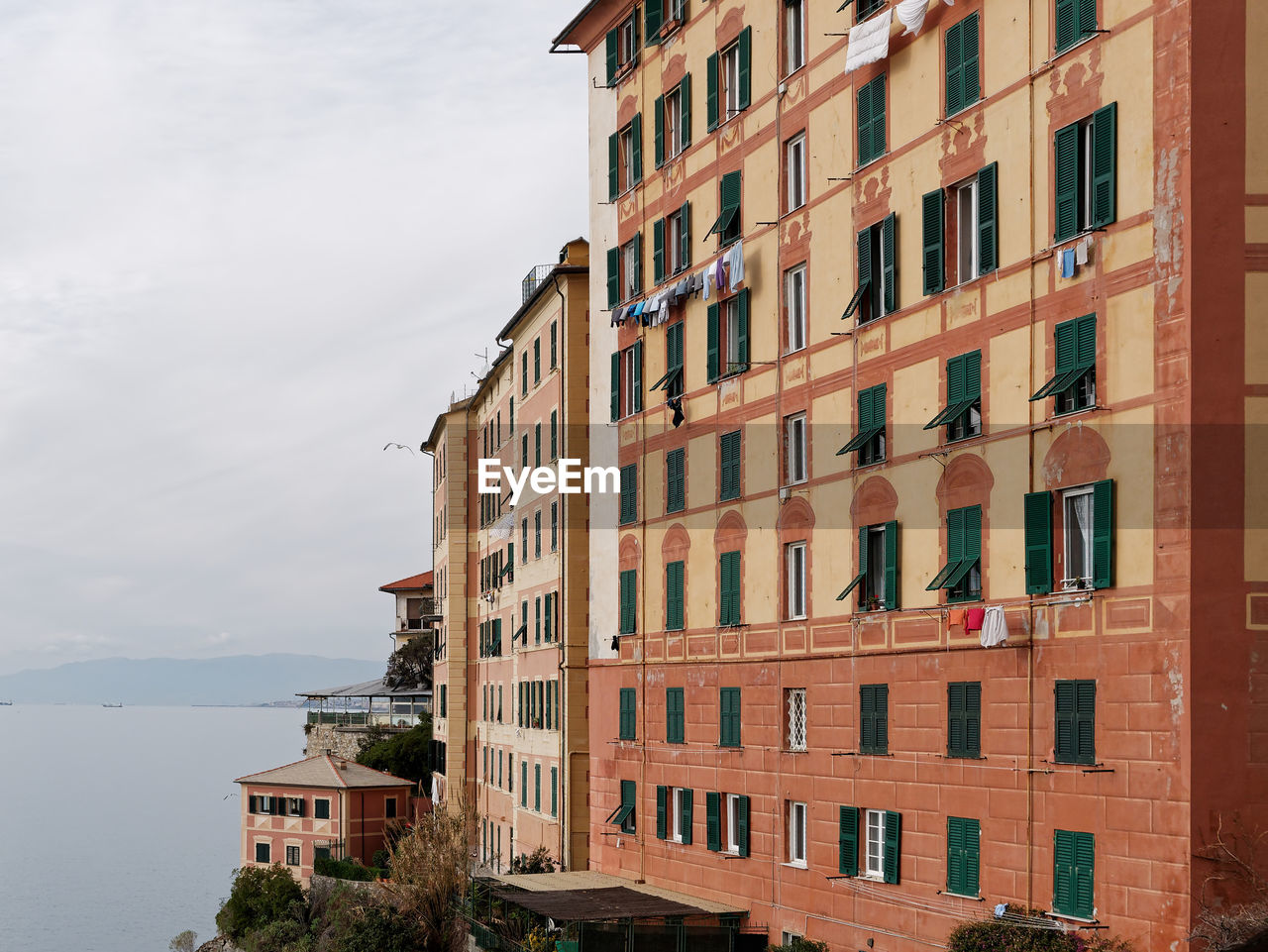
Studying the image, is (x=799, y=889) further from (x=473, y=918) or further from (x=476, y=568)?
(x=476, y=568)

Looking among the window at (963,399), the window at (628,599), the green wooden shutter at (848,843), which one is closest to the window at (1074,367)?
the window at (963,399)

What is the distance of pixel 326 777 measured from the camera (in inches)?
3561

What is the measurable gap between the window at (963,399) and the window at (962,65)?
4.81 metres

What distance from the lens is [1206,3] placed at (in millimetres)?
24141

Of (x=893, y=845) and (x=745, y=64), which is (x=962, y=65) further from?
(x=893, y=845)

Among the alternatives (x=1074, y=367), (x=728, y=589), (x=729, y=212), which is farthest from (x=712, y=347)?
(x=1074, y=367)

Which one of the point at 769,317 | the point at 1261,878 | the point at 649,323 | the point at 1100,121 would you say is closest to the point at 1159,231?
the point at 1100,121

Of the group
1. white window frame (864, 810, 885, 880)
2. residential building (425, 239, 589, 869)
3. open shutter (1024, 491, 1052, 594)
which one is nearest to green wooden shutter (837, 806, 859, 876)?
white window frame (864, 810, 885, 880)

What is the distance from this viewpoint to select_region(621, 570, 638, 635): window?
144 ft

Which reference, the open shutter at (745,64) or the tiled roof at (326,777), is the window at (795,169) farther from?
the tiled roof at (326,777)

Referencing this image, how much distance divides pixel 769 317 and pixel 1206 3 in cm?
1418

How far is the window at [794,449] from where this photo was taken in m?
35.4

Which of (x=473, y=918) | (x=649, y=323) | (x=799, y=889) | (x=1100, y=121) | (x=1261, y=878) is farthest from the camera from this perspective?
(x=473, y=918)

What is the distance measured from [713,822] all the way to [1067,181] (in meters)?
18.7
